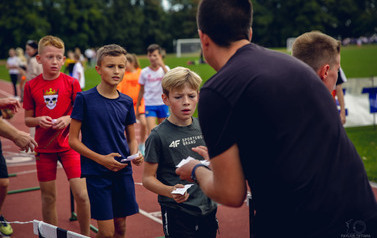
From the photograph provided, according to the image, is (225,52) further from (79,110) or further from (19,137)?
(19,137)

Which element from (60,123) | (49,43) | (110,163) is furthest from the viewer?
(49,43)

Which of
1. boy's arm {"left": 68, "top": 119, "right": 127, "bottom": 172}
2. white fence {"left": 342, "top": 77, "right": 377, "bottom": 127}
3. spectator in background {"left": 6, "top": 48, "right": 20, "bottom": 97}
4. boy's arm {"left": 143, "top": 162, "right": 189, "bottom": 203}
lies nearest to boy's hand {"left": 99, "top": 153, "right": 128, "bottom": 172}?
boy's arm {"left": 68, "top": 119, "right": 127, "bottom": 172}

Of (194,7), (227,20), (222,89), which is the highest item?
(194,7)

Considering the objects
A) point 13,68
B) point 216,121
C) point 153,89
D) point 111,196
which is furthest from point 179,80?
point 13,68

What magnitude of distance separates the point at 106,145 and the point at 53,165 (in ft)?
3.57

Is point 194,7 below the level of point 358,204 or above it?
above

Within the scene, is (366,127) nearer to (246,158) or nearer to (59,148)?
(59,148)

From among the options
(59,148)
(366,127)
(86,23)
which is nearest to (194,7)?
(86,23)

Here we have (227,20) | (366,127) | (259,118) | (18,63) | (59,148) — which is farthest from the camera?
(18,63)

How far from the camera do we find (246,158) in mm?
1981

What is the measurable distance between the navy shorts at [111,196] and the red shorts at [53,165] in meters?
0.75

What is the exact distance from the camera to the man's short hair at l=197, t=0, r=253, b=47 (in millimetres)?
2037

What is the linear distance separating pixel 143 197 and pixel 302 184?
4992mm

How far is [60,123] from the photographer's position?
4.69m
